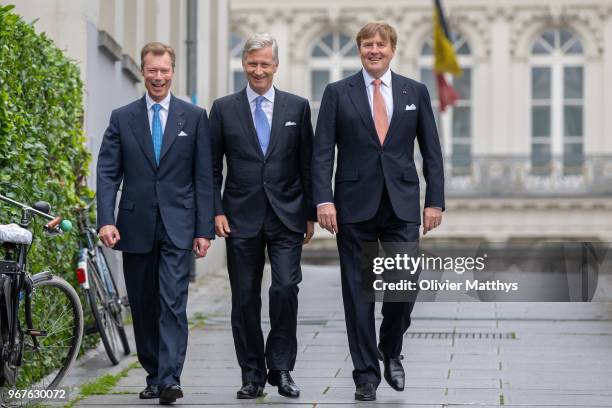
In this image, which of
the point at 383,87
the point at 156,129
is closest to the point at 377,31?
the point at 383,87

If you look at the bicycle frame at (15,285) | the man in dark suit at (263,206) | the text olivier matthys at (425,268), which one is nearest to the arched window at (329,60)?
the man in dark suit at (263,206)

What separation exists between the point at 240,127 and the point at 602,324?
18.2 ft

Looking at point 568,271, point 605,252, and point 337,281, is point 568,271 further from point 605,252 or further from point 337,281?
point 337,281

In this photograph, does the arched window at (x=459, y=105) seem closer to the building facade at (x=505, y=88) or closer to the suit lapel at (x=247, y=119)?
the building facade at (x=505, y=88)

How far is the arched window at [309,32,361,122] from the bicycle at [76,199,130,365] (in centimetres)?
3278

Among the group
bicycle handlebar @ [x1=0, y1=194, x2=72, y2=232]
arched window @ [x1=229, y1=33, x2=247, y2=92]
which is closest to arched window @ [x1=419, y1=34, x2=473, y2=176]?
arched window @ [x1=229, y1=33, x2=247, y2=92]

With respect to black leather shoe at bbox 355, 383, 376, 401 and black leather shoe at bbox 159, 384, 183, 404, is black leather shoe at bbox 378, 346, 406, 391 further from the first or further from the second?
black leather shoe at bbox 159, 384, 183, 404

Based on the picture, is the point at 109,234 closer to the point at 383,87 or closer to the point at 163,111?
Answer: the point at 163,111

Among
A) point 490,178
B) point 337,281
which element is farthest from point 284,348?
point 490,178

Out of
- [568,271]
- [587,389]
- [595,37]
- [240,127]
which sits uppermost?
[595,37]

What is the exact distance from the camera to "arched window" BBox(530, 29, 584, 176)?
140 feet

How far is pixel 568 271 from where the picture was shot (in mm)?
9930

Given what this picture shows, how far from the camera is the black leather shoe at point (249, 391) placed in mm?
8469

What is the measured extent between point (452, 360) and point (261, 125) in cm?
A: 274
